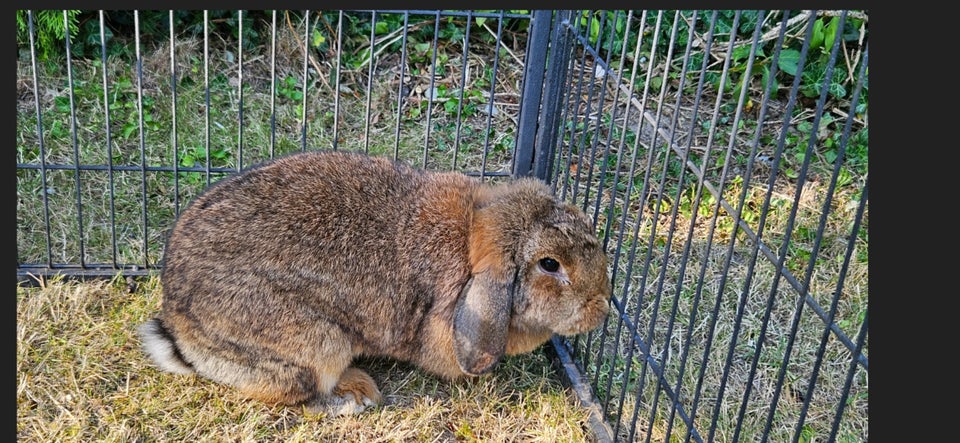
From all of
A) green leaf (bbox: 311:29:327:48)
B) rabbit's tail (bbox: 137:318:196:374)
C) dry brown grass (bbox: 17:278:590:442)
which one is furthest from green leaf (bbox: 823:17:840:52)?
rabbit's tail (bbox: 137:318:196:374)

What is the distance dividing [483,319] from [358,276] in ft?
1.80

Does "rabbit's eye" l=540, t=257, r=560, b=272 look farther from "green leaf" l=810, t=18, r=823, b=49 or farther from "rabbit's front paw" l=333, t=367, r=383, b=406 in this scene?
"green leaf" l=810, t=18, r=823, b=49

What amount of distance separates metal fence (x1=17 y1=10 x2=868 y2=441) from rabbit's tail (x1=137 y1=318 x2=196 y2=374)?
2.37ft

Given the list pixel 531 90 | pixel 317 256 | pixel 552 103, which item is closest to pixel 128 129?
pixel 317 256

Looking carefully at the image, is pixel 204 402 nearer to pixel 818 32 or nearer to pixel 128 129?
pixel 128 129

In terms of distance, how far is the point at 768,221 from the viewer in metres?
5.29

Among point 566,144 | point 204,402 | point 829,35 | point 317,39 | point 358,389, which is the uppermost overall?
point 829,35

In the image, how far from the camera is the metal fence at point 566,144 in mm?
4109

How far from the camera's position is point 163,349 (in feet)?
13.1

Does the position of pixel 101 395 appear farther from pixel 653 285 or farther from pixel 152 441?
pixel 653 285

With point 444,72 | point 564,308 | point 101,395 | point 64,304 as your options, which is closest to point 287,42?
point 444,72

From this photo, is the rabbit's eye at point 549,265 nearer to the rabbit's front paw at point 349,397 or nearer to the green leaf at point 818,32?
the rabbit's front paw at point 349,397

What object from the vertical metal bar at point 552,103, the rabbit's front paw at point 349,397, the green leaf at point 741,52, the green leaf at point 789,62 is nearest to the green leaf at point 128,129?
the rabbit's front paw at point 349,397

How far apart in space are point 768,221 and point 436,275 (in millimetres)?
2396
